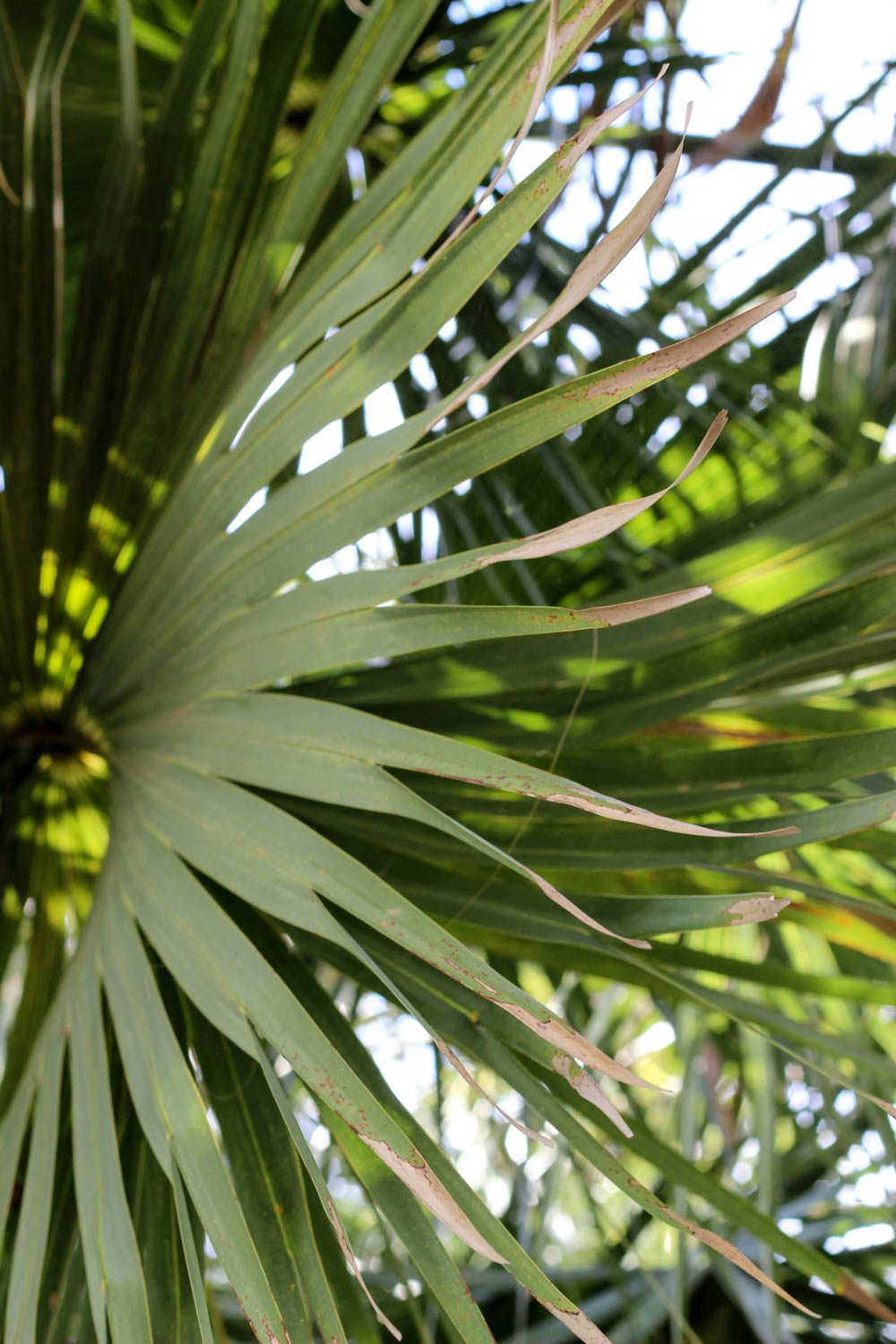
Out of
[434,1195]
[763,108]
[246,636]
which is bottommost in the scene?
[434,1195]

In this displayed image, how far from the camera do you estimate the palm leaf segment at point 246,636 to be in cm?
41

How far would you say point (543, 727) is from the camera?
1.88 ft

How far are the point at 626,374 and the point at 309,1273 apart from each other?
42cm

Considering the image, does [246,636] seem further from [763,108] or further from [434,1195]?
[763,108]

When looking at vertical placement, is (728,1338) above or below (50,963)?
below

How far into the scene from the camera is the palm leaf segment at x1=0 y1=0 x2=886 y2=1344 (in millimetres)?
405

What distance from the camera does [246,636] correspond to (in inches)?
19.9

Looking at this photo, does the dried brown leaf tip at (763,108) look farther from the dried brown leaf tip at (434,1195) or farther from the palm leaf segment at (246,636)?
the dried brown leaf tip at (434,1195)

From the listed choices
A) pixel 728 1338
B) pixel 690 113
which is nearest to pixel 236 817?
pixel 690 113

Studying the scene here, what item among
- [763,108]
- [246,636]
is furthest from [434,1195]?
[763,108]

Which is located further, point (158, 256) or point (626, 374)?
point (158, 256)

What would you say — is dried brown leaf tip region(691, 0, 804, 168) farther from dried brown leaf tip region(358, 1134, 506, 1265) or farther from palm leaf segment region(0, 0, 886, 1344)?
dried brown leaf tip region(358, 1134, 506, 1265)

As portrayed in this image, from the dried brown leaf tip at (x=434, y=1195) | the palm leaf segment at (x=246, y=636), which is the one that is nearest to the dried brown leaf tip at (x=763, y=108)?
the palm leaf segment at (x=246, y=636)

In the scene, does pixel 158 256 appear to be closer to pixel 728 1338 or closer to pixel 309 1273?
pixel 309 1273
